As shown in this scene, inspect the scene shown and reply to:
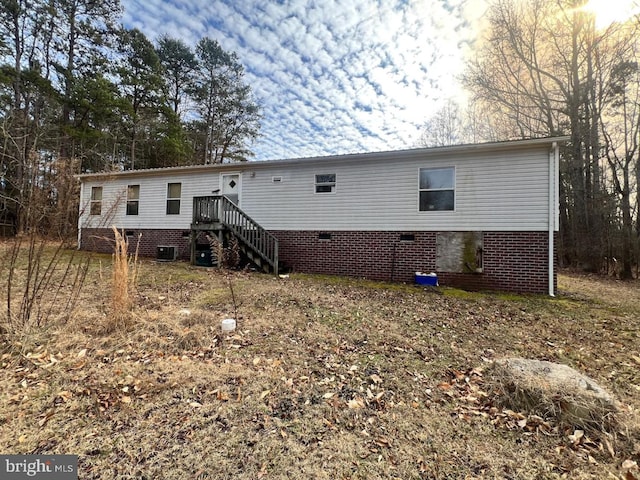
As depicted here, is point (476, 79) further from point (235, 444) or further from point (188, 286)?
point (235, 444)

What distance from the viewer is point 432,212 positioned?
320 inches

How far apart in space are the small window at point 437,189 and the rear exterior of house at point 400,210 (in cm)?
3

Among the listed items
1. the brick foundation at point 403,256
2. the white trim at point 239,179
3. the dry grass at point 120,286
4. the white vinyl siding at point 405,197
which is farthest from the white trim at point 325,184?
the dry grass at point 120,286

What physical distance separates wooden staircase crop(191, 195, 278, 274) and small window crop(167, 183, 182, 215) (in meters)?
1.84

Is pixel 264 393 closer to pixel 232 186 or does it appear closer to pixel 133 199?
pixel 232 186

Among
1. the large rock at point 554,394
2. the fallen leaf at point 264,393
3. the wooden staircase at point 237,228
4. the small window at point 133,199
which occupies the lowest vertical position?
the fallen leaf at point 264,393

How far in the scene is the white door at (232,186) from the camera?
33.4 ft

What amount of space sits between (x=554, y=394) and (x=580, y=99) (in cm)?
1697

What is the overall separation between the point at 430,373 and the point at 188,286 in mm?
5379

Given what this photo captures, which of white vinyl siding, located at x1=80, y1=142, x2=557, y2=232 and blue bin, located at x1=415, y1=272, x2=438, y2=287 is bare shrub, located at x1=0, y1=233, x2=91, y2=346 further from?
blue bin, located at x1=415, y1=272, x2=438, y2=287

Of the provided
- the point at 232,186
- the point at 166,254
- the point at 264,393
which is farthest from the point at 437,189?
the point at 166,254

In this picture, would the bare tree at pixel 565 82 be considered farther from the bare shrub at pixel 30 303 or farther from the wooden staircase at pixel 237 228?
the bare shrub at pixel 30 303

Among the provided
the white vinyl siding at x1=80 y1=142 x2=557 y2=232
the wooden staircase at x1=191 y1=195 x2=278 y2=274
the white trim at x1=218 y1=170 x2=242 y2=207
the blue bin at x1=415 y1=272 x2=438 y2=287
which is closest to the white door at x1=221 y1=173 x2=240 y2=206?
the white trim at x1=218 y1=170 x2=242 y2=207

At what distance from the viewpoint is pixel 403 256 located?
8.36m
